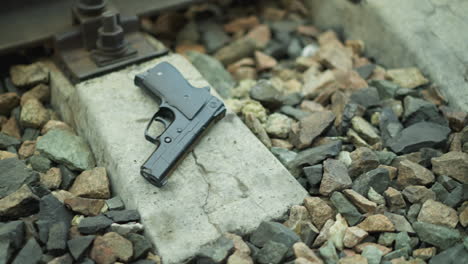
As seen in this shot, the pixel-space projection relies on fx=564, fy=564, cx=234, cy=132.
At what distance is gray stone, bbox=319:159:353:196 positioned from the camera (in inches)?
106

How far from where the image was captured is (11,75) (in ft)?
11.1

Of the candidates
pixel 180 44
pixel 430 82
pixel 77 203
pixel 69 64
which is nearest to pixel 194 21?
pixel 180 44

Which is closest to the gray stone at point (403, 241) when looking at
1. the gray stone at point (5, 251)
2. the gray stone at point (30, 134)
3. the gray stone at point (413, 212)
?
the gray stone at point (413, 212)

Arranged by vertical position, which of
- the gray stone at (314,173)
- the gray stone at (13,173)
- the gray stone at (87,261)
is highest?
the gray stone at (314,173)

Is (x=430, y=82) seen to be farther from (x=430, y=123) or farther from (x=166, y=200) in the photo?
(x=166, y=200)

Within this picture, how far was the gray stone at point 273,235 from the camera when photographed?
2.44 metres

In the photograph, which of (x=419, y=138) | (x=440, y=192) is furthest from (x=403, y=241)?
(x=419, y=138)

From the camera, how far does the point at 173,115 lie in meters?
2.89

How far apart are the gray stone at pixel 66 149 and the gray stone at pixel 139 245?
23.7 inches

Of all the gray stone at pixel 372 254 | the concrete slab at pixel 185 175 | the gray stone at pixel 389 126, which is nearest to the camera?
the gray stone at pixel 372 254

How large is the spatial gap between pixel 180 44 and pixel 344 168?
1709mm

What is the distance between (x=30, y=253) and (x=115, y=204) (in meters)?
0.44

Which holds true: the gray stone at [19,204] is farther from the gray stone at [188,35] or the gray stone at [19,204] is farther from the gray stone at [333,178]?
the gray stone at [188,35]

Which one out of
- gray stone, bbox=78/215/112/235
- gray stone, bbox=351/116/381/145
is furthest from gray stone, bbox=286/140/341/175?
gray stone, bbox=78/215/112/235
